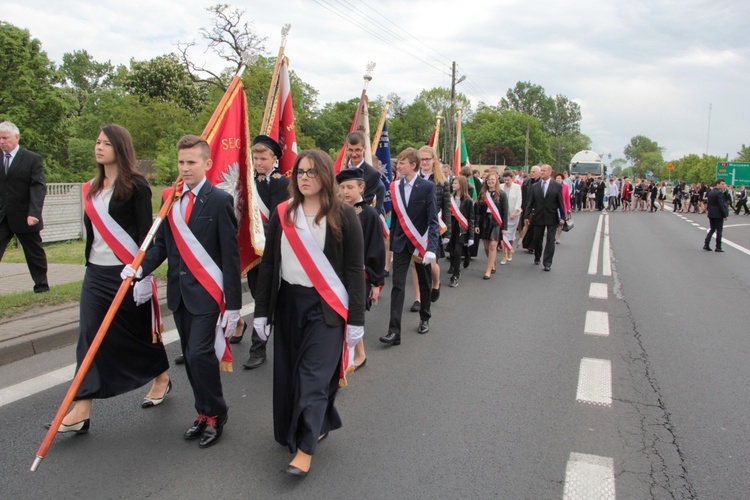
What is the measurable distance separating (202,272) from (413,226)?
119 inches

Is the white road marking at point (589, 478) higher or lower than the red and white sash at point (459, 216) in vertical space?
lower

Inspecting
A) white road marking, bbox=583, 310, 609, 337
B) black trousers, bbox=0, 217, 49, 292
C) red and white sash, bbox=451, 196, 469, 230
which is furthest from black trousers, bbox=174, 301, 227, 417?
red and white sash, bbox=451, 196, 469, 230

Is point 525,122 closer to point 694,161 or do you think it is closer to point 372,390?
point 694,161

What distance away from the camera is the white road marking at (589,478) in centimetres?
317

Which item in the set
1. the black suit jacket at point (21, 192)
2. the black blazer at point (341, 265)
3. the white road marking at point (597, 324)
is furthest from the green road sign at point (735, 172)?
the black blazer at point (341, 265)

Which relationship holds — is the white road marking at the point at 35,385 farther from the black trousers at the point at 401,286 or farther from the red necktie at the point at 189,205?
the black trousers at the point at 401,286

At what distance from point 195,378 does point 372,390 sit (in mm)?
1573

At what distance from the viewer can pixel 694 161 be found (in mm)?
71375

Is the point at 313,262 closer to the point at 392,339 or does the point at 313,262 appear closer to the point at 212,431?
the point at 212,431

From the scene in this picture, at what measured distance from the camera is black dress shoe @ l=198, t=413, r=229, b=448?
141 inches

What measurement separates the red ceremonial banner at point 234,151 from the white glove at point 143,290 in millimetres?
1204

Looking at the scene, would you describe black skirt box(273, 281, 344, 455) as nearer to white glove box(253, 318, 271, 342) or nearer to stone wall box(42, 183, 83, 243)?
white glove box(253, 318, 271, 342)

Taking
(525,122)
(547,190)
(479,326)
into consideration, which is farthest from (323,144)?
(479,326)

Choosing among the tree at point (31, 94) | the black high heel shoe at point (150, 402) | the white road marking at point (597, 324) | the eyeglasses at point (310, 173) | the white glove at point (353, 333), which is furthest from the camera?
the tree at point (31, 94)
